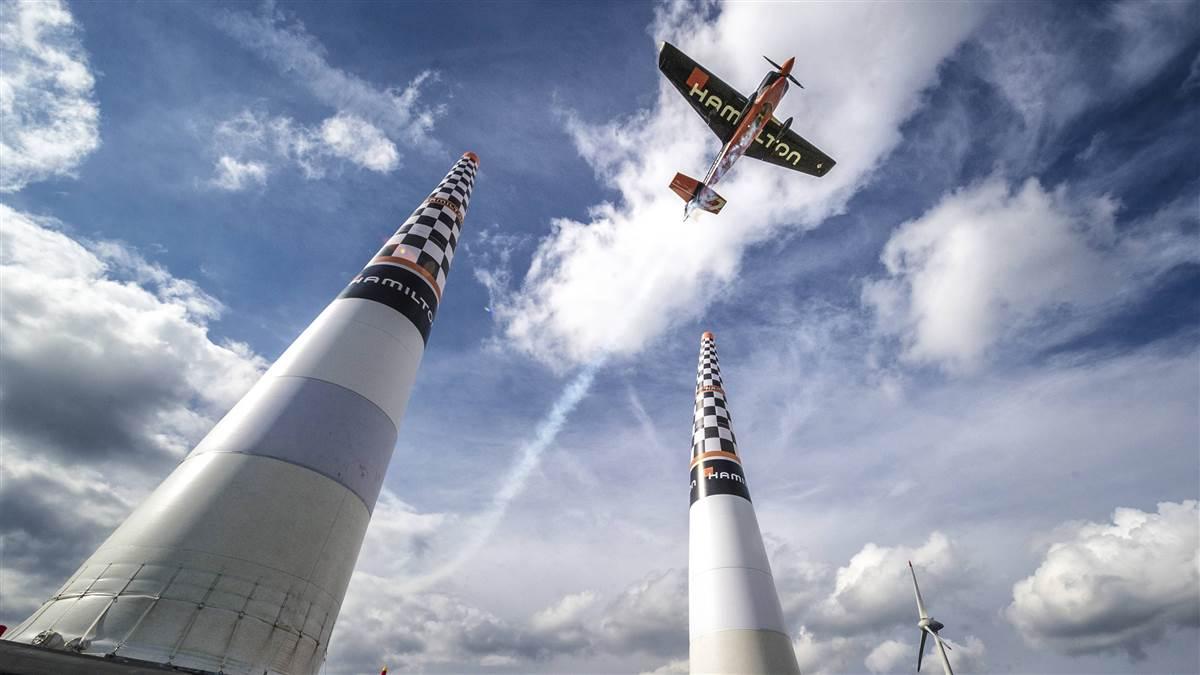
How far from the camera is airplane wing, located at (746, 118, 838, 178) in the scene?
86.0 ft

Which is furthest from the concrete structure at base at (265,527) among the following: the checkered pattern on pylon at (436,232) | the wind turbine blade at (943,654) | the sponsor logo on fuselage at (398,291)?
the wind turbine blade at (943,654)

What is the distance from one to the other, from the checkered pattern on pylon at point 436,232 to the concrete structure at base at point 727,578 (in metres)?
9.86

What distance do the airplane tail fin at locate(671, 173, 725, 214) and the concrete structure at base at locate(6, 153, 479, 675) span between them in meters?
20.7

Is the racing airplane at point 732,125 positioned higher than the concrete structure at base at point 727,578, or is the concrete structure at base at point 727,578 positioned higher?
the racing airplane at point 732,125

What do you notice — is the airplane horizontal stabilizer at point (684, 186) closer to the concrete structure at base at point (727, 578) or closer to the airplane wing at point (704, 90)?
the airplane wing at point (704, 90)

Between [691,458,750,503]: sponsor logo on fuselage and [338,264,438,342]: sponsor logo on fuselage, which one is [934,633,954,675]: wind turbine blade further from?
[338,264,438,342]: sponsor logo on fuselage

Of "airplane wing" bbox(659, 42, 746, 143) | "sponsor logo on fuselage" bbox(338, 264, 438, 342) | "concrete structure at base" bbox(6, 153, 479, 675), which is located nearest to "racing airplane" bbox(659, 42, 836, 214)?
"airplane wing" bbox(659, 42, 746, 143)

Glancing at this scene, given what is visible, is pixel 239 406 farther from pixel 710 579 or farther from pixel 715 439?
pixel 715 439

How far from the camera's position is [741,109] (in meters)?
24.1

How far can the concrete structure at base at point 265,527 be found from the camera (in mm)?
4473

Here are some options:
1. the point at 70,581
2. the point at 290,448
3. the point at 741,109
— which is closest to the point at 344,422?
the point at 290,448

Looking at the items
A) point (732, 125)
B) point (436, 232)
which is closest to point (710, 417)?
point (436, 232)

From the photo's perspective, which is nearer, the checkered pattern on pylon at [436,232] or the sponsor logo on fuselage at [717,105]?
the checkered pattern on pylon at [436,232]

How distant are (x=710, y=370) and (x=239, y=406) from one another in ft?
52.0
